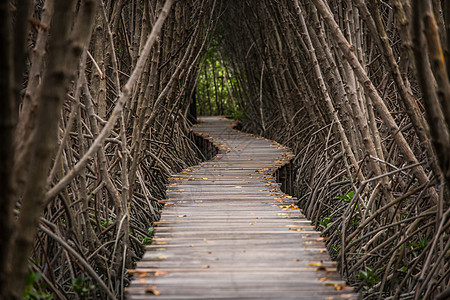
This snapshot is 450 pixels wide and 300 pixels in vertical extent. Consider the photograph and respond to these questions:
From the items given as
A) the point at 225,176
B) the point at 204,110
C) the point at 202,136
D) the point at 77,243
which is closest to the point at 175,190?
the point at 225,176

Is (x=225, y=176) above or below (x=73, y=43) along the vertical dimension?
below

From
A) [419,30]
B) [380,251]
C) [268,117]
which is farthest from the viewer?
[268,117]

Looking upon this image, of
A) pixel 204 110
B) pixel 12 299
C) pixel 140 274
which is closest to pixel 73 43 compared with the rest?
pixel 12 299

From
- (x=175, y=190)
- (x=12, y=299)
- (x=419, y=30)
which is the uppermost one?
(x=419, y=30)

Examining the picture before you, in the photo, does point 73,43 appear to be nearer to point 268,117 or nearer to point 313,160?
point 313,160

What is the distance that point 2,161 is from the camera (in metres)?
1.20

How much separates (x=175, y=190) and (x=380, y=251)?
1.46m

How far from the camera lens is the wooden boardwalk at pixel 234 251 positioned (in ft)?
5.73

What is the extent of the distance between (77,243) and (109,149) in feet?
5.35

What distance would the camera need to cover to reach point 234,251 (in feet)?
7.10

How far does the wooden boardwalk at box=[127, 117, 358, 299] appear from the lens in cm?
175

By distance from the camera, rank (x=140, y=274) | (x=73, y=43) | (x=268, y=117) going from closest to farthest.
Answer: (x=73, y=43) → (x=140, y=274) → (x=268, y=117)

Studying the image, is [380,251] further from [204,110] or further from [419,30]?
[204,110]

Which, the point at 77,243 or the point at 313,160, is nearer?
the point at 77,243
